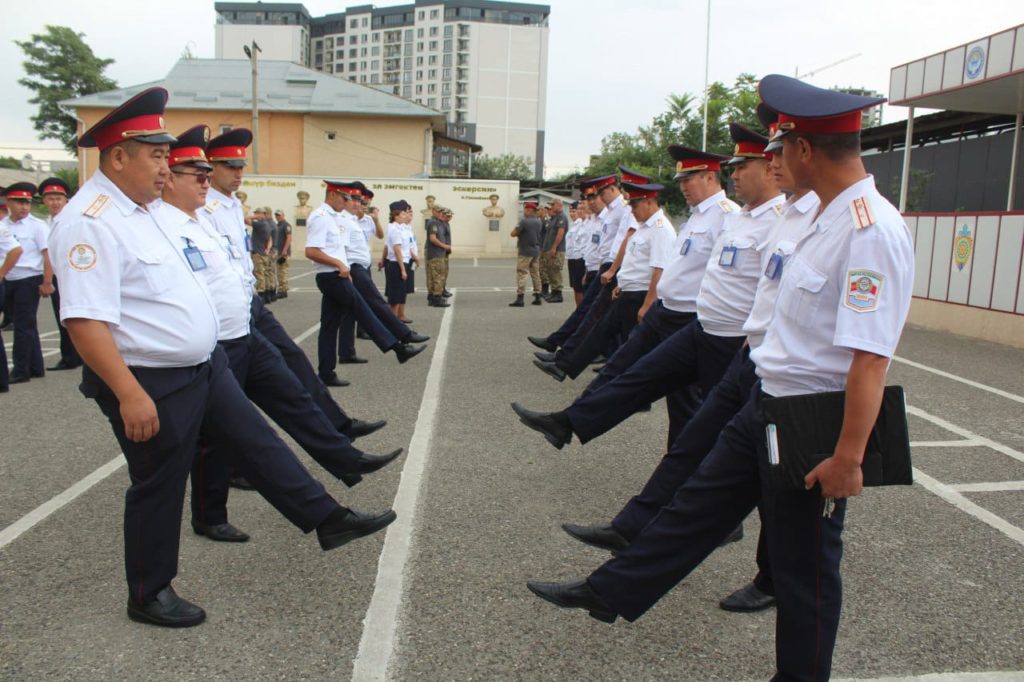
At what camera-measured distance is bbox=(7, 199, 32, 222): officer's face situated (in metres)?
8.47

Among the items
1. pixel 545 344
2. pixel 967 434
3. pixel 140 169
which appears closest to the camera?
pixel 140 169

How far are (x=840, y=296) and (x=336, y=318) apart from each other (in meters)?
6.41

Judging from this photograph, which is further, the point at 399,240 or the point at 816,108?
the point at 399,240

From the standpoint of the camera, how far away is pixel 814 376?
249 cm

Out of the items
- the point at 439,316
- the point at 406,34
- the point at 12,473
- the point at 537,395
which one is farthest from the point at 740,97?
the point at 406,34

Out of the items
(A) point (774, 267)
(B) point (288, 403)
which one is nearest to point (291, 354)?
(B) point (288, 403)

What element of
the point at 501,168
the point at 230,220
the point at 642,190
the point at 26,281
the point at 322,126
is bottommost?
the point at 26,281

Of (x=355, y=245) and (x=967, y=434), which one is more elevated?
(x=355, y=245)

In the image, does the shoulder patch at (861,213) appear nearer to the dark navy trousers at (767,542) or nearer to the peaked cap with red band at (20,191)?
the dark navy trousers at (767,542)

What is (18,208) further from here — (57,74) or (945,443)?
(57,74)

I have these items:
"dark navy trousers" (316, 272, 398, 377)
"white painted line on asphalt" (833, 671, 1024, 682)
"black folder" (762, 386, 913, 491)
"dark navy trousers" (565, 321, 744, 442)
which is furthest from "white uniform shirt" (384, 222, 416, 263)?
"black folder" (762, 386, 913, 491)

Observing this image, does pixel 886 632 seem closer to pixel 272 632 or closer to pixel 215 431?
pixel 272 632

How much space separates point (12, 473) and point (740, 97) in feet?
155

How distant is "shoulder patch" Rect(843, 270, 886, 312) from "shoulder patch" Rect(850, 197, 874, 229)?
132 millimetres
